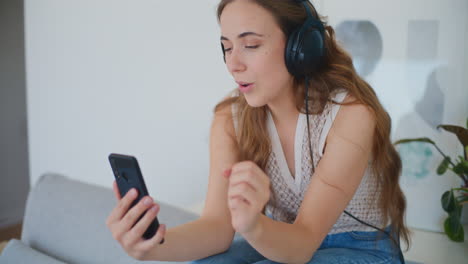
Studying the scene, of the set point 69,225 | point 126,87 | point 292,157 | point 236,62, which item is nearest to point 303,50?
point 236,62

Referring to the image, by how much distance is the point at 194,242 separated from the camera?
958mm

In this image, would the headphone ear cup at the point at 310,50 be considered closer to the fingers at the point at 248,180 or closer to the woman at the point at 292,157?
the woman at the point at 292,157

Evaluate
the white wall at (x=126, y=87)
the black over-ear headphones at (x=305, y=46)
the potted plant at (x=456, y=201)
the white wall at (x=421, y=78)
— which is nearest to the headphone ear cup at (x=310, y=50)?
the black over-ear headphones at (x=305, y=46)

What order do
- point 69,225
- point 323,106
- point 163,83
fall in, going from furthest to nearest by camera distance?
point 163,83
point 69,225
point 323,106

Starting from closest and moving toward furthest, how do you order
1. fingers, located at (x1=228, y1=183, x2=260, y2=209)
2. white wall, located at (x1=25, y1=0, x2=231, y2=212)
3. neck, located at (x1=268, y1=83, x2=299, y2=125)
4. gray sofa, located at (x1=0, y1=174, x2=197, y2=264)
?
fingers, located at (x1=228, y1=183, x2=260, y2=209)
neck, located at (x1=268, y1=83, x2=299, y2=125)
gray sofa, located at (x1=0, y1=174, x2=197, y2=264)
white wall, located at (x1=25, y1=0, x2=231, y2=212)

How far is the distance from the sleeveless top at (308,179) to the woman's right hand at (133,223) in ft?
1.31

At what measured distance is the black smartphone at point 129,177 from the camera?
2.33ft

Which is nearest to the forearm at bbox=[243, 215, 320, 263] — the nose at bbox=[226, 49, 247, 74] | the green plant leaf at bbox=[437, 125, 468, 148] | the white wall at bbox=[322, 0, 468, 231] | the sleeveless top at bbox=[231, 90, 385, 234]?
the sleeveless top at bbox=[231, 90, 385, 234]

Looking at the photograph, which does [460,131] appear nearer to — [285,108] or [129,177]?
[285,108]

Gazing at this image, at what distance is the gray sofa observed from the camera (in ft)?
3.89

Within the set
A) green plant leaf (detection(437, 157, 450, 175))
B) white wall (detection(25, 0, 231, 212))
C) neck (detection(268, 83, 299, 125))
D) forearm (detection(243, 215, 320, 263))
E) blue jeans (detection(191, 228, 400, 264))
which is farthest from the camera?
white wall (detection(25, 0, 231, 212))

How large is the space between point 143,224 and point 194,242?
25 centimetres

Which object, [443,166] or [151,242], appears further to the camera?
[443,166]

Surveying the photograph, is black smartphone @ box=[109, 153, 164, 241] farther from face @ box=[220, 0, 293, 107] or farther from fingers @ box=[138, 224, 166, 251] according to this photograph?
face @ box=[220, 0, 293, 107]
